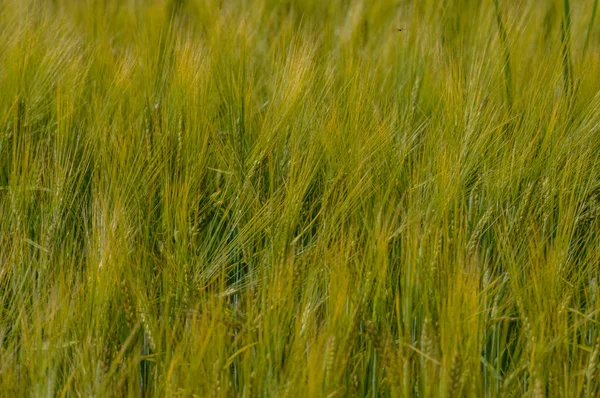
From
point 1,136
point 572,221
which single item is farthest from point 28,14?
point 572,221

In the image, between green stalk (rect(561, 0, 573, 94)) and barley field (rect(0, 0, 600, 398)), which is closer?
barley field (rect(0, 0, 600, 398))

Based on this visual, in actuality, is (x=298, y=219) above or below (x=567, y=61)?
below

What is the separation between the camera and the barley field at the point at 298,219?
98cm

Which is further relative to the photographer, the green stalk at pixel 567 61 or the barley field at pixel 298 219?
the green stalk at pixel 567 61

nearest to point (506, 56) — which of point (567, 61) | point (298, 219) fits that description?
point (567, 61)

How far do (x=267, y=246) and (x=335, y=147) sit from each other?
7.9 inches

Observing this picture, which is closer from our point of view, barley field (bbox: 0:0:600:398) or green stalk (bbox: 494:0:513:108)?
barley field (bbox: 0:0:600:398)

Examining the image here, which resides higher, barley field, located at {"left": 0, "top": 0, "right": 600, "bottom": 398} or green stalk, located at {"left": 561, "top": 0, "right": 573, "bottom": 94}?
green stalk, located at {"left": 561, "top": 0, "right": 573, "bottom": 94}

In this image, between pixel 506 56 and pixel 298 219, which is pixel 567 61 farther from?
pixel 298 219

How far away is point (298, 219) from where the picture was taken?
1.25m

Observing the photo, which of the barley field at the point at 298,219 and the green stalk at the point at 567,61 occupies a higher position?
the green stalk at the point at 567,61

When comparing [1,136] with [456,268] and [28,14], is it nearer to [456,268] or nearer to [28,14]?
[28,14]

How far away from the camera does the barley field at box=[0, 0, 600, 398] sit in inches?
38.7

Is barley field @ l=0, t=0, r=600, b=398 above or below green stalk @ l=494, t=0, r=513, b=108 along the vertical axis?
below
